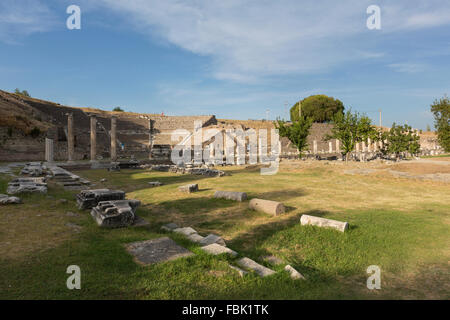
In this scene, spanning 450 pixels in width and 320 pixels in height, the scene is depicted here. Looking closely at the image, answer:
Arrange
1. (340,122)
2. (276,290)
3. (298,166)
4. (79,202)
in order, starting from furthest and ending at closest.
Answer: (340,122)
(298,166)
(79,202)
(276,290)

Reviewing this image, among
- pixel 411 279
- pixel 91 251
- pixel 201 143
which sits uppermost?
pixel 201 143

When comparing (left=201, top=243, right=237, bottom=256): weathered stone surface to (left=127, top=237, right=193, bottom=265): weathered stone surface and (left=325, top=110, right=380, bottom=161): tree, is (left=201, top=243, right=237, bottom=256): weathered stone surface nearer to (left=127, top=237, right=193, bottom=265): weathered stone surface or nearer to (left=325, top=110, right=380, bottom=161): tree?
(left=127, top=237, right=193, bottom=265): weathered stone surface

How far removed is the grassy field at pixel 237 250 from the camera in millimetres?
3514

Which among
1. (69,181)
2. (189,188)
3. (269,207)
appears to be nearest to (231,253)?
(269,207)

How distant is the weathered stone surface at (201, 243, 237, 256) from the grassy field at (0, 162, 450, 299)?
0.16 meters

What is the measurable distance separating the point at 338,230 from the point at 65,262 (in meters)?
5.42

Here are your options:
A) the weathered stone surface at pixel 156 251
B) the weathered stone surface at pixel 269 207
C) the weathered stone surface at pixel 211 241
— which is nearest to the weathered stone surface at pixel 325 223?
the weathered stone surface at pixel 269 207

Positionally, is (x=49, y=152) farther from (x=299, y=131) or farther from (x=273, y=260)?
(x=273, y=260)

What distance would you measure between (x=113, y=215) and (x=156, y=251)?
2.05m

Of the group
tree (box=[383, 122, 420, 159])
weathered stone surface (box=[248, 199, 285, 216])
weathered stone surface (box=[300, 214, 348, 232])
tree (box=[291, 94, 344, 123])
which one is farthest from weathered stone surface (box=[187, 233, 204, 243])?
tree (box=[291, 94, 344, 123])

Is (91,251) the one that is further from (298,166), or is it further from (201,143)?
(201,143)

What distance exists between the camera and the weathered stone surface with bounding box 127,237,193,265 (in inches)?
171
